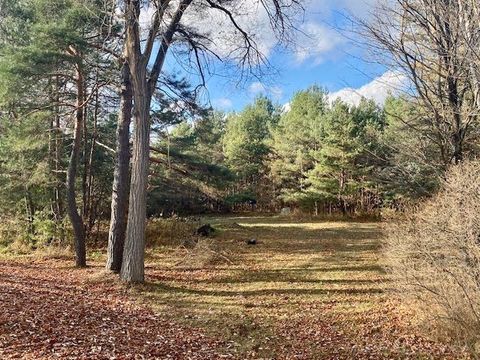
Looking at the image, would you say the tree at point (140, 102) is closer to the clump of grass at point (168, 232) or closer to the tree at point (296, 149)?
the clump of grass at point (168, 232)

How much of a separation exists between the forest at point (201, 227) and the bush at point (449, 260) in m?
0.02

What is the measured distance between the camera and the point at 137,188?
7.56m

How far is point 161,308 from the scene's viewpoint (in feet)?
20.7

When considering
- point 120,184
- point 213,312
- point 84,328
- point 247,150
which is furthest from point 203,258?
point 247,150

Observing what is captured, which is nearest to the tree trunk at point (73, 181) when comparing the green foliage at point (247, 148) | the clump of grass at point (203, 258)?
the clump of grass at point (203, 258)

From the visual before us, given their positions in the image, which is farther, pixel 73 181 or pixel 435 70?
pixel 73 181

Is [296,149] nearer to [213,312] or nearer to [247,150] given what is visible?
[247,150]

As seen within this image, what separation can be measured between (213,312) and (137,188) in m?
2.92

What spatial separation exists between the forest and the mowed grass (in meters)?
0.04

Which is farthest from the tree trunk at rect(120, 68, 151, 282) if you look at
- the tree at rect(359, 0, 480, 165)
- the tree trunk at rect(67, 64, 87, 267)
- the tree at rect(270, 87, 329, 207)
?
the tree at rect(270, 87, 329, 207)

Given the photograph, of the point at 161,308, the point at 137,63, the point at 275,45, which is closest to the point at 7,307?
the point at 161,308

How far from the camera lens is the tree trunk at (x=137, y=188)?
7.50 metres

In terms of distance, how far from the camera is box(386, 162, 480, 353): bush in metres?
4.59

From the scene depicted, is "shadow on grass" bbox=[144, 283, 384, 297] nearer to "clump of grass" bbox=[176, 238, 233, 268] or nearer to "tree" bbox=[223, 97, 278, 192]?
"clump of grass" bbox=[176, 238, 233, 268]
